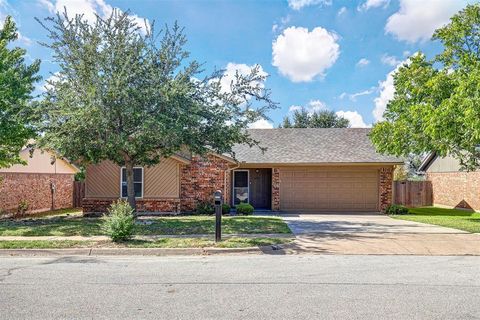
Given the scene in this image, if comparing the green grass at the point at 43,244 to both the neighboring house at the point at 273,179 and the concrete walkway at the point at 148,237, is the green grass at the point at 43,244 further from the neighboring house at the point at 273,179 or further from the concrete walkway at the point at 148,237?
the neighboring house at the point at 273,179

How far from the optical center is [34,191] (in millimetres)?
20719

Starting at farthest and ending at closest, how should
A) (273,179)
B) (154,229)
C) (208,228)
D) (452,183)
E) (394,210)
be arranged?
(452,183) < (273,179) < (394,210) < (208,228) < (154,229)

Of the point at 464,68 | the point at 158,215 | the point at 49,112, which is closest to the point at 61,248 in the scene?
the point at 49,112

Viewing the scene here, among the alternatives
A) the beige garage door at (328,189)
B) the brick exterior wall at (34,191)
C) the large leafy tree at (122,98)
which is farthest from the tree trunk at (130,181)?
the beige garage door at (328,189)

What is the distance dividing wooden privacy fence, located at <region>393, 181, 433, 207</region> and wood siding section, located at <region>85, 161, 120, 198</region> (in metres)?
17.8

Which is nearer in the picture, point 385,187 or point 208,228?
point 208,228

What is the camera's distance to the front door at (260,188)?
21797 mm

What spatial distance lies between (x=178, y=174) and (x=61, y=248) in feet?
31.6

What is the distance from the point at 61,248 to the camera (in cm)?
956

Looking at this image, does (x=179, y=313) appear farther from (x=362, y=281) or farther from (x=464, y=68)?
(x=464, y=68)

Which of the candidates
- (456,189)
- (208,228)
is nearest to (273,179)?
(208,228)

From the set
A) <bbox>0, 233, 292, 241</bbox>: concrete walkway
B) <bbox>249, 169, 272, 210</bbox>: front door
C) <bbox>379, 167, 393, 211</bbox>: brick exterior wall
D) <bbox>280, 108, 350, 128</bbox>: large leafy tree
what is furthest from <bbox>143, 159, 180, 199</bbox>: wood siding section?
<bbox>280, 108, 350, 128</bbox>: large leafy tree

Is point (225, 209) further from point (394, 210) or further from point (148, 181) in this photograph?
point (394, 210)

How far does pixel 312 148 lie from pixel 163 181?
826 centimetres
